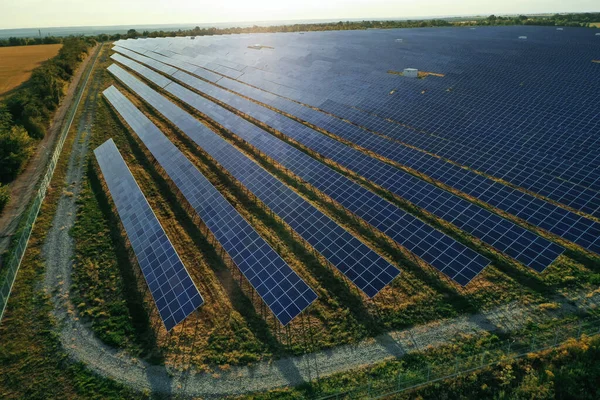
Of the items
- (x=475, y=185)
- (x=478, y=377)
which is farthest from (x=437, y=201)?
(x=478, y=377)

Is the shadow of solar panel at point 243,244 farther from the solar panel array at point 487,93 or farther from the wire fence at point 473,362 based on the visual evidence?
the solar panel array at point 487,93

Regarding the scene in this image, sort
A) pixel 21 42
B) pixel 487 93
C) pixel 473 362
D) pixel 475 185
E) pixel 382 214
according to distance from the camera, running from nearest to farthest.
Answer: pixel 473 362 → pixel 382 214 → pixel 475 185 → pixel 487 93 → pixel 21 42

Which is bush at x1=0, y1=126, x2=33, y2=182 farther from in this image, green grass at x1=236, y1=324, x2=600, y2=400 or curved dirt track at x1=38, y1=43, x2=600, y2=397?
green grass at x1=236, y1=324, x2=600, y2=400

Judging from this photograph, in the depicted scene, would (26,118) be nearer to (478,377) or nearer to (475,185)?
(475,185)

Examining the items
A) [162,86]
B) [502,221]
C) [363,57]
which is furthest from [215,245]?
[363,57]

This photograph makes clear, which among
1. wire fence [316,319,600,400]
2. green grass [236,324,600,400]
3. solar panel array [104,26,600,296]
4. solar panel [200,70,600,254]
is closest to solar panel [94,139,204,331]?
green grass [236,324,600,400]

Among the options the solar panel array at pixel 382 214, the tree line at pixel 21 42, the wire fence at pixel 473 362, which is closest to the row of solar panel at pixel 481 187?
the wire fence at pixel 473 362

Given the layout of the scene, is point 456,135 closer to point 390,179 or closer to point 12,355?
point 390,179

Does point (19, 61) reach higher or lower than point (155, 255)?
higher
